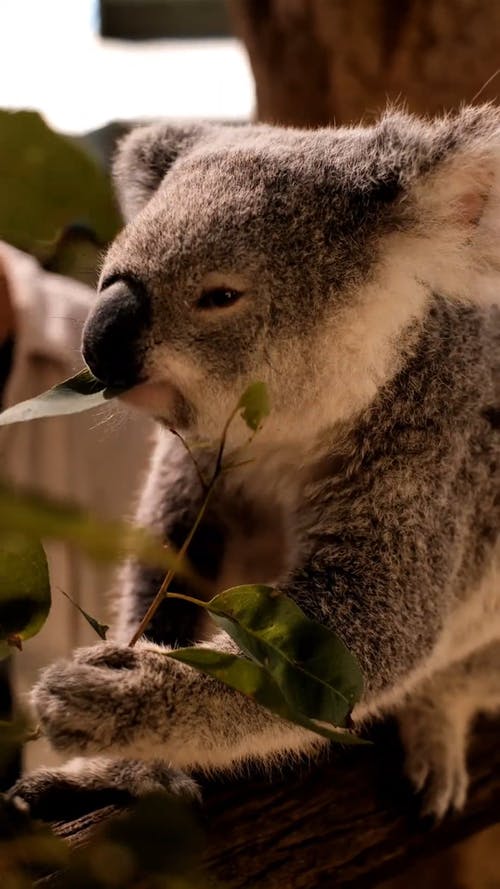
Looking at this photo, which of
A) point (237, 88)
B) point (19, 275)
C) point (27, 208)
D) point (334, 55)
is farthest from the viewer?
point (237, 88)

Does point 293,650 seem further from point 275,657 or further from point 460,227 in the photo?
point 460,227

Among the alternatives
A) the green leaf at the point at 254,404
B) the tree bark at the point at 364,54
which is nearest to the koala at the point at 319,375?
the green leaf at the point at 254,404

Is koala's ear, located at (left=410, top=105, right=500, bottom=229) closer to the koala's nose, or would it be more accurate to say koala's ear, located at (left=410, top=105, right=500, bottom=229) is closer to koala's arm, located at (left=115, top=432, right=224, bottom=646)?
the koala's nose

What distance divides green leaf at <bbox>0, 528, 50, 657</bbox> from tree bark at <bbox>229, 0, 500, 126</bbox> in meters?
2.57

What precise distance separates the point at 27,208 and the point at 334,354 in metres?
1.00

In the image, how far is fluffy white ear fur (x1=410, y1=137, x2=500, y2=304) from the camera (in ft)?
6.18

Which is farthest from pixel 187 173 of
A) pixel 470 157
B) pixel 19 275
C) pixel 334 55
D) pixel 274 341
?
pixel 334 55

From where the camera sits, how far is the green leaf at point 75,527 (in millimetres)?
576

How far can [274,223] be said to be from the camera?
1.89 metres

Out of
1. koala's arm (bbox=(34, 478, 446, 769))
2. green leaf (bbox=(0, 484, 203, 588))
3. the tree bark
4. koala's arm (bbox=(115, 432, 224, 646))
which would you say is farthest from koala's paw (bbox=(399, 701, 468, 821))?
the tree bark

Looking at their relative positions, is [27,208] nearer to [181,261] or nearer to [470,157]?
[181,261]

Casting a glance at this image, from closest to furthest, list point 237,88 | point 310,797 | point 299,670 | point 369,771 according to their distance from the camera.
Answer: point 299,670
point 310,797
point 369,771
point 237,88

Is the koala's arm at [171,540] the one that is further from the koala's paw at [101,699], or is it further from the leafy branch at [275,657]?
the leafy branch at [275,657]

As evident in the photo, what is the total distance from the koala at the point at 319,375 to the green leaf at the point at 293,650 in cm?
39
